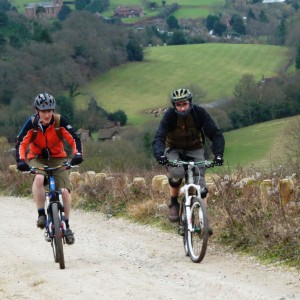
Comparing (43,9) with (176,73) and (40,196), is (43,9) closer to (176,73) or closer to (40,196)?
(176,73)

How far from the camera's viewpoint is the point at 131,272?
26.8 feet

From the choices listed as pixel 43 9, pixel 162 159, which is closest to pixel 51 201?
pixel 162 159

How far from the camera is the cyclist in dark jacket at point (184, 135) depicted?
8773mm

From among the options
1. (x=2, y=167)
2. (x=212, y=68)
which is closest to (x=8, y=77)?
(x=212, y=68)

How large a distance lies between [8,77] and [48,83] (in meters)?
3.49

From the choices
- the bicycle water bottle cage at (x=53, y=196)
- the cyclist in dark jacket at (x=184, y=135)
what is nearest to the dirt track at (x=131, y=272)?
the bicycle water bottle cage at (x=53, y=196)

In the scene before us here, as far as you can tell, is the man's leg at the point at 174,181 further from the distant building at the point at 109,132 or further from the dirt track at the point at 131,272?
the distant building at the point at 109,132

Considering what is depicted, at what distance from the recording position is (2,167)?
22.3 m

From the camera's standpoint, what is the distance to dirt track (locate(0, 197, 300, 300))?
7.08 metres

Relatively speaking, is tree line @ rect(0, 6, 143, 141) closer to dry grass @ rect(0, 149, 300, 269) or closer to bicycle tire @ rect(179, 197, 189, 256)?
dry grass @ rect(0, 149, 300, 269)

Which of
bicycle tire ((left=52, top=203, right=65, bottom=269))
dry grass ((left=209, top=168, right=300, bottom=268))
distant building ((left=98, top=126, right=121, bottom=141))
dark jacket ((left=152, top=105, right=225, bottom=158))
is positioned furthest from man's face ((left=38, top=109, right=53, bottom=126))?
distant building ((left=98, top=126, right=121, bottom=141))

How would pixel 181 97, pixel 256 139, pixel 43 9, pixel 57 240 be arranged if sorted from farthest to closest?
1. pixel 43 9
2. pixel 256 139
3. pixel 181 97
4. pixel 57 240

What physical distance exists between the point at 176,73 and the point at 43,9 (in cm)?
3875

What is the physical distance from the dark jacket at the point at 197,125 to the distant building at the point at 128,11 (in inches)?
4645
